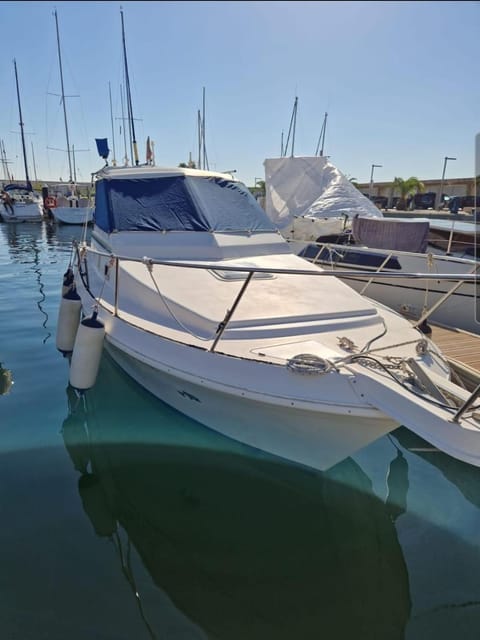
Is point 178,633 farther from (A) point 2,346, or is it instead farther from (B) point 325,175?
(B) point 325,175

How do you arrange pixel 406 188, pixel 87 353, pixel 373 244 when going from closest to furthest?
pixel 87 353, pixel 373 244, pixel 406 188

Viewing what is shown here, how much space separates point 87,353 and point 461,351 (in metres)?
4.63

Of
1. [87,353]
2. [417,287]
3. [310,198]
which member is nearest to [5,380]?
[87,353]

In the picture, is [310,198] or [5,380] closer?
[5,380]

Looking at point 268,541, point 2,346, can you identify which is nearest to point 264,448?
point 268,541

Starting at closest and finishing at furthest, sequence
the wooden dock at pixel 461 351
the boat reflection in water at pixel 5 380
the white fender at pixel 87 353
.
A: the white fender at pixel 87 353 < the wooden dock at pixel 461 351 < the boat reflection in water at pixel 5 380

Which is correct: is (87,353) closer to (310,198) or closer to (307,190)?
(310,198)

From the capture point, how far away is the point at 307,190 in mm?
12367

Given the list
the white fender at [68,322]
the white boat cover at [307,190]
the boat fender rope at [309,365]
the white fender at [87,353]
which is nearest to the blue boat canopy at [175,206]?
the white fender at [68,322]

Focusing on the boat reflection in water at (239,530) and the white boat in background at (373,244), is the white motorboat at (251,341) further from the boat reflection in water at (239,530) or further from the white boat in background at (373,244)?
the white boat in background at (373,244)

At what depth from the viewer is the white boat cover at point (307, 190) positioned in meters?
11.4

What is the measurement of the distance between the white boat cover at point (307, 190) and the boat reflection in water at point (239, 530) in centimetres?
870

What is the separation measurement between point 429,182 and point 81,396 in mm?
51512

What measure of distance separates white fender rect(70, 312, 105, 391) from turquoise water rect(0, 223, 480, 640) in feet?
2.19
